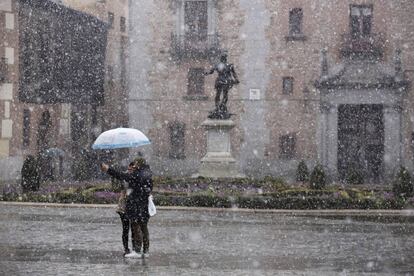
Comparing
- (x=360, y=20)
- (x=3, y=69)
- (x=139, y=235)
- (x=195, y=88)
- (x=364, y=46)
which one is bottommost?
(x=139, y=235)

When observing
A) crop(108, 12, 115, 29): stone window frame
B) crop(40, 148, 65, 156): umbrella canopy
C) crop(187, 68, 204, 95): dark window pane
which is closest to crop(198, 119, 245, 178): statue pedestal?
crop(40, 148, 65, 156): umbrella canopy

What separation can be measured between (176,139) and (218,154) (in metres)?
12.2

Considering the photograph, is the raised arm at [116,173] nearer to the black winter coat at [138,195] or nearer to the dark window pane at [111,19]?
the black winter coat at [138,195]

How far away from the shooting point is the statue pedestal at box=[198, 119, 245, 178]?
1144 inches

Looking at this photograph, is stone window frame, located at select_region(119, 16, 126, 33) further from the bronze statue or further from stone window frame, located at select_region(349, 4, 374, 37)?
the bronze statue

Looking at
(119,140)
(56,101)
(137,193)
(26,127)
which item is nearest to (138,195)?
(137,193)

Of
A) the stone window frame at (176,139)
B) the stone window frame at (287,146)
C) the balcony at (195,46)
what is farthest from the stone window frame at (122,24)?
the stone window frame at (287,146)

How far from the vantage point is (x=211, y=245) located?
15.1 m

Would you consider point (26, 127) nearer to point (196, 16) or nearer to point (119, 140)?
point (196, 16)

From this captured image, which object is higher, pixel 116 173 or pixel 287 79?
A: pixel 287 79

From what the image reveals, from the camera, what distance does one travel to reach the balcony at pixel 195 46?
133 feet

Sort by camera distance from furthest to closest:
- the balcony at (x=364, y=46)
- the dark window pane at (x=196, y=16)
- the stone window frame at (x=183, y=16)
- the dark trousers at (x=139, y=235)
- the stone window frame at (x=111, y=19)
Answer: the stone window frame at (x=111, y=19) < the dark window pane at (x=196, y=16) < the stone window frame at (x=183, y=16) < the balcony at (x=364, y=46) < the dark trousers at (x=139, y=235)

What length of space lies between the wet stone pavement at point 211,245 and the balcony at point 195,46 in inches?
750

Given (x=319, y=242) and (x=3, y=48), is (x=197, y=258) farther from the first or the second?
(x=3, y=48)
